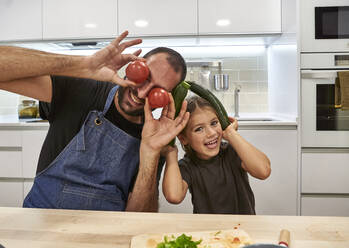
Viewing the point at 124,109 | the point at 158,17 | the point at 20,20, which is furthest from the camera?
the point at 20,20

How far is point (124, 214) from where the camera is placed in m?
0.93

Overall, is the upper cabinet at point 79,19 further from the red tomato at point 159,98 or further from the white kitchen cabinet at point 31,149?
the red tomato at point 159,98

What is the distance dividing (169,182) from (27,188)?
1.65 m

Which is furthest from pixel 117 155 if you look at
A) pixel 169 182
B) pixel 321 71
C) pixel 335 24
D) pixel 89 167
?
pixel 335 24

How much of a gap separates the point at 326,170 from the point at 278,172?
30 cm

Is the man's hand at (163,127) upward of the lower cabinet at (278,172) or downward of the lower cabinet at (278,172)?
upward

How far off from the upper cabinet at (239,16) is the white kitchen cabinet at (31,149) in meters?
1.41

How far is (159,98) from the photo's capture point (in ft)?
3.57

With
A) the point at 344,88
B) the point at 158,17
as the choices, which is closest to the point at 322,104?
the point at 344,88

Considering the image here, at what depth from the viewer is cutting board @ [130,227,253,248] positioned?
0.72 m

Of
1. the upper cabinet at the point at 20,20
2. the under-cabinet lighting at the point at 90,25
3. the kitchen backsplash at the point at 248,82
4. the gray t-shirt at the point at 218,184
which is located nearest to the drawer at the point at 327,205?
the kitchen backsplash at the point at 248,82

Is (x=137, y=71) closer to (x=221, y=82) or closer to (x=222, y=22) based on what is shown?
(x=222, y=22)

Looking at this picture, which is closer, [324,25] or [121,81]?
[121,81]

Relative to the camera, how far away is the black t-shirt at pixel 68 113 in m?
1.21
